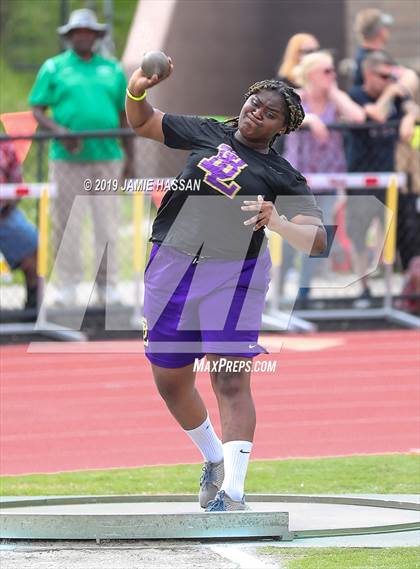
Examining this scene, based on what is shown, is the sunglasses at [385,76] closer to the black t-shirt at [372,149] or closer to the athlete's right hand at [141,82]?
the black t-shirt at [372,149]

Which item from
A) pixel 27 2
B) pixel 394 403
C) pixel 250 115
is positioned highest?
pixel 27 2

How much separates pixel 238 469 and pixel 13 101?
95.1 feet

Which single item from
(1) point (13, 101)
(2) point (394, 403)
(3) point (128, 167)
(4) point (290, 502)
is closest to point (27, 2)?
(1) point (13, 101)

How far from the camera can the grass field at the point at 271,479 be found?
8.27m

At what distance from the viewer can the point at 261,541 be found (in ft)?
22.1

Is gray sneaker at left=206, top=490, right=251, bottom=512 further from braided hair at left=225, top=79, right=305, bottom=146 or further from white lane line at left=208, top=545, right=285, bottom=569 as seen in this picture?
braided hair at left=225, top=79, right=305, bottom=146

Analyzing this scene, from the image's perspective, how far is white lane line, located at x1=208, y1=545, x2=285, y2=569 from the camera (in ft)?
20.2

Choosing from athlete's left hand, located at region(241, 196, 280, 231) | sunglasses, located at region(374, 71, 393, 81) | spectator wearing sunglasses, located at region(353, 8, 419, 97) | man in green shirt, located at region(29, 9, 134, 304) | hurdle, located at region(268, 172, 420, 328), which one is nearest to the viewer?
athlete's left hand, located at region(241, 196, 280, 231)

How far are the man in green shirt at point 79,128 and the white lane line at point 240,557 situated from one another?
7824 millimetres

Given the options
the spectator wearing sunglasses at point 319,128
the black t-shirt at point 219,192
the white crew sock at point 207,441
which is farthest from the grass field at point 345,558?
the spectator wearing sunglasses at point 319,128

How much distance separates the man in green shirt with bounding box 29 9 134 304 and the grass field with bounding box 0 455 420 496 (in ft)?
18.3

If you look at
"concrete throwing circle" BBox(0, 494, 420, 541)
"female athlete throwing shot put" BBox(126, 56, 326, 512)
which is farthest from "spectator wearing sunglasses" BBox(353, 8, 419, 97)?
"female athlete throwing shot put" BBox(126, 56, 326, 512)

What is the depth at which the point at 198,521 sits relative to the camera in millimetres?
6738

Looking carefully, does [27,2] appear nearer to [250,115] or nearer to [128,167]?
[128,167]
